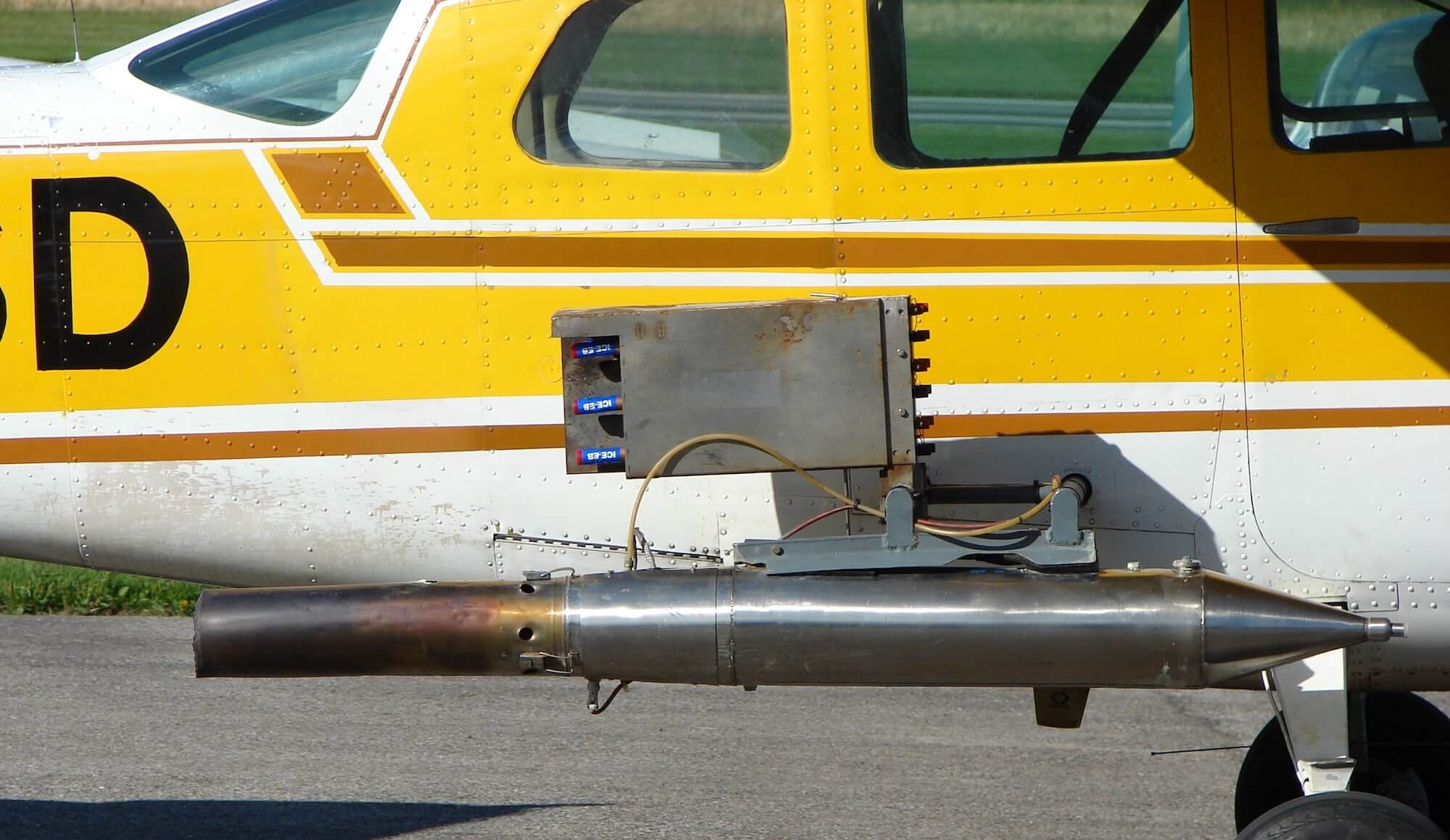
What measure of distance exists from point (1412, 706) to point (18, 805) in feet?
15.6

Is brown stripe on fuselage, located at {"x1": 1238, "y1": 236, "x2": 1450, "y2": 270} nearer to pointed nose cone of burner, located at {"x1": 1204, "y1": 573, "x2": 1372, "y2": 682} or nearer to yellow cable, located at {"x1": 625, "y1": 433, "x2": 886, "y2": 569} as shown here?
pointed nose cone of burner, located at {"x1": 1204, "y1": 573, "x2": 1372, "y2": 682}

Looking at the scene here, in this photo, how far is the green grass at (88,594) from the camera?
800 cm

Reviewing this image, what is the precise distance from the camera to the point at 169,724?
6.21 meters

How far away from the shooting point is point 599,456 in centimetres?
329

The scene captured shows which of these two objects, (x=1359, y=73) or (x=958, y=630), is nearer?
(x=958, y=630)

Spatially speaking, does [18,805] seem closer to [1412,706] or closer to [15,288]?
[15,288]

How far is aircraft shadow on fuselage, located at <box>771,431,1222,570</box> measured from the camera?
344cm

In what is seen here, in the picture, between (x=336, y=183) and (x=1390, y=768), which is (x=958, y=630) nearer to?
(x=336, y=183)

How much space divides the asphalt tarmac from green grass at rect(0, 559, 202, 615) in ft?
1.65

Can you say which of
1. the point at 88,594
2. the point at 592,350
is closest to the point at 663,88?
the point at 592,350

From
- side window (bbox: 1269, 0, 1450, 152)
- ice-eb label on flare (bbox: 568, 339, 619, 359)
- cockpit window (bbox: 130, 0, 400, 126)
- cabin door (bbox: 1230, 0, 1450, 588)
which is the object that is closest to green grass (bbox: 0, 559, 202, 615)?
cockpit window (bbox: 130, 0, 400, 126)

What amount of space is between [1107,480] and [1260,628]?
1.83 ft

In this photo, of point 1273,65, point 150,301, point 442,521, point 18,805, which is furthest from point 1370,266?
point 18,805

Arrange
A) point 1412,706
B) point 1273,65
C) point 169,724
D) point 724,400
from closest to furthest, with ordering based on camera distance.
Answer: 1. point 724,400
2. point 1273,65
3. point 1412,706
4. point 169,724
